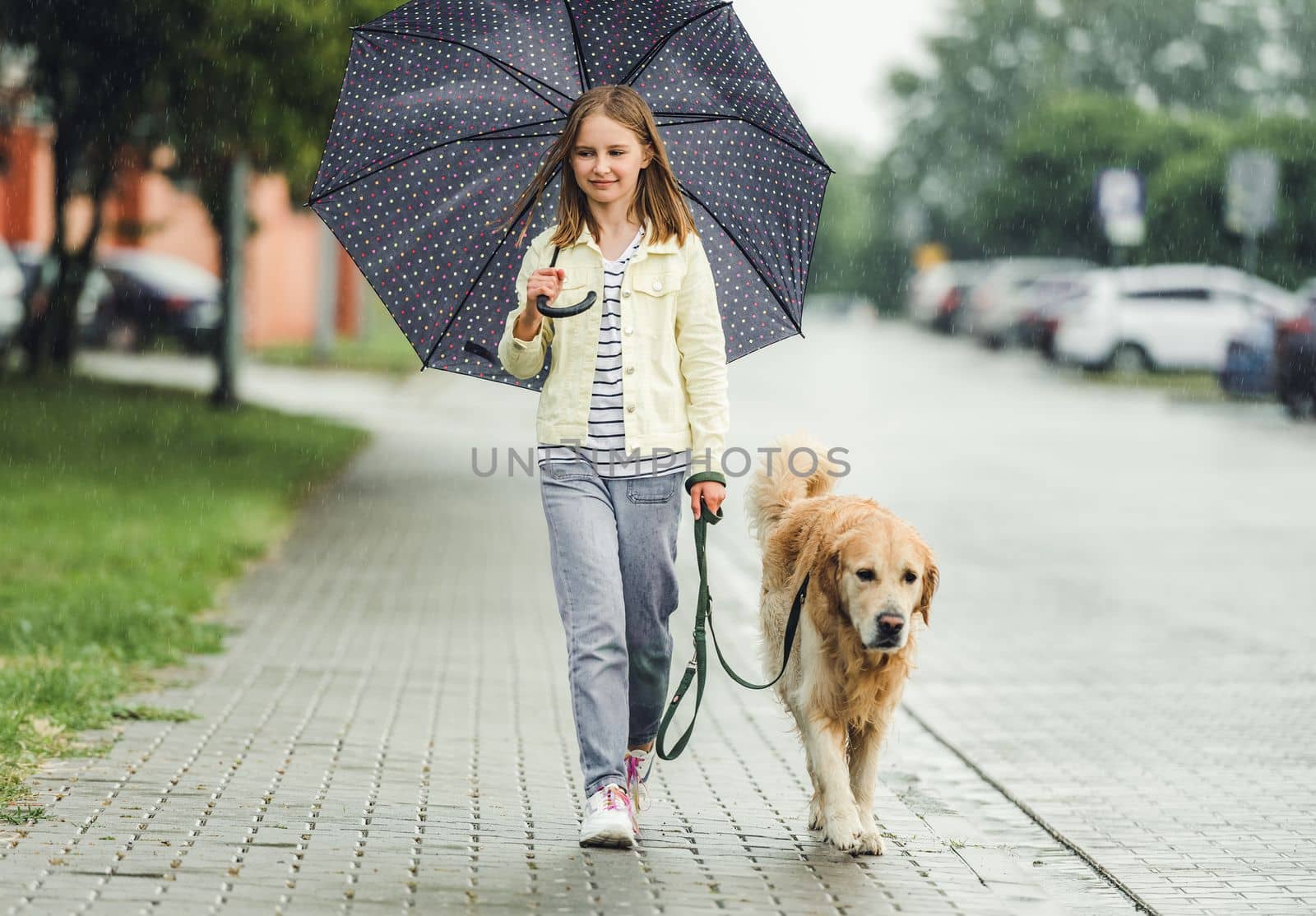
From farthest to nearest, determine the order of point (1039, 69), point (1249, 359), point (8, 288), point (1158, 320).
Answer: point (1039, 69) < point (1158, 320) < point (8, 288) < point (1249, 359)

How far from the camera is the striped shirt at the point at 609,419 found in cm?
514

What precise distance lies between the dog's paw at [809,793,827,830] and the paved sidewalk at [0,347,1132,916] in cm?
4

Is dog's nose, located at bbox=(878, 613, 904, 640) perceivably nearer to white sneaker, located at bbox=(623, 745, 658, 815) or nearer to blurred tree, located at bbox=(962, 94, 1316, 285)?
white sneaker, located at bbox=(623, 745, 658, 815)

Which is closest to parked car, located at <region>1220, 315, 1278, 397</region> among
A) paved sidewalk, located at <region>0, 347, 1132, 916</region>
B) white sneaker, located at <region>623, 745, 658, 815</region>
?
paved sidewalk, located at <region>0, 347, 1132, 916</region>

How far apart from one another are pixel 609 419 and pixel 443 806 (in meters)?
1.32

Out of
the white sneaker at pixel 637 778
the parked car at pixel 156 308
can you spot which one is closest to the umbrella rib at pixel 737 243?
the white sneaker at pixel 637 778

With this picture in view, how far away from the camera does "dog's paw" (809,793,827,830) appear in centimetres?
535

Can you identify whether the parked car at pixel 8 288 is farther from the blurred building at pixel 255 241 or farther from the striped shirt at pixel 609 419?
the striped shirt at pixel 609 419

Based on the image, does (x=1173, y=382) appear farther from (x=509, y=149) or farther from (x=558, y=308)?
(x=558, y=308)

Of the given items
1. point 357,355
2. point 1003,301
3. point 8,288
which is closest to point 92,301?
point 8,288

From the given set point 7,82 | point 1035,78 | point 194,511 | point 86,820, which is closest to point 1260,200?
point 7,82

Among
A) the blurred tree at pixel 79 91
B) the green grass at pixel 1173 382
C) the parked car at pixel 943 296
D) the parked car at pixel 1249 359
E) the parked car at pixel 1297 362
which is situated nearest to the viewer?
the blurred tree at pixel 79 91

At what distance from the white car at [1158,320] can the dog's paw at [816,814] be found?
98.2ft

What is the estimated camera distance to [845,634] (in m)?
5.09
